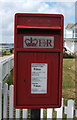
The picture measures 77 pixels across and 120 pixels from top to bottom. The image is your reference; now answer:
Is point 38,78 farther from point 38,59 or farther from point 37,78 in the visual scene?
point 38,59

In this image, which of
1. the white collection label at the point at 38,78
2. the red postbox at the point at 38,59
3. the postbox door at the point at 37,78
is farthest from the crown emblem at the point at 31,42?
the white collection label at the point at 38,78

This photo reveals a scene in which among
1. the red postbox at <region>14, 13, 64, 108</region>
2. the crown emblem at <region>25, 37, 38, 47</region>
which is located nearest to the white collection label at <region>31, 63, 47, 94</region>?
the red postbox at <region>14, 13, 64, 108</region>

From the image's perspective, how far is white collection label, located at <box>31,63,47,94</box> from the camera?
232 cm

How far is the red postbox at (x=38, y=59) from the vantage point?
2.28 metres

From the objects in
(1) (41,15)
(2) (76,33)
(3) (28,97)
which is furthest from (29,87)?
(2) (76,33)

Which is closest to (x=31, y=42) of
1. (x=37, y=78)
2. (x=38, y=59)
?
(x=38, y=59)

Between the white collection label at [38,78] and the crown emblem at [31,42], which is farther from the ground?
the crown emblem at [31,42]

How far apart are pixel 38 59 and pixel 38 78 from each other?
25cm

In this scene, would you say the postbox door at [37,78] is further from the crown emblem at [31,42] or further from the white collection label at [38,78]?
the crown emblem at [31,42]

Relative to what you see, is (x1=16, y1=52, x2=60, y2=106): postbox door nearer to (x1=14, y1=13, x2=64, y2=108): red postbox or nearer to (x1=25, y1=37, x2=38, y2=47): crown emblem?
(x1=14, y1=13, x2=64, y2=108): red postbox

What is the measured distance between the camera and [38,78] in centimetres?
236

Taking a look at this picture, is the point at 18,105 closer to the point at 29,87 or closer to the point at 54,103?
the point at 29,87

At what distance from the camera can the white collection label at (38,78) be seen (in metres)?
2.32

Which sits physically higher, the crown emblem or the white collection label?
the crown emblem
